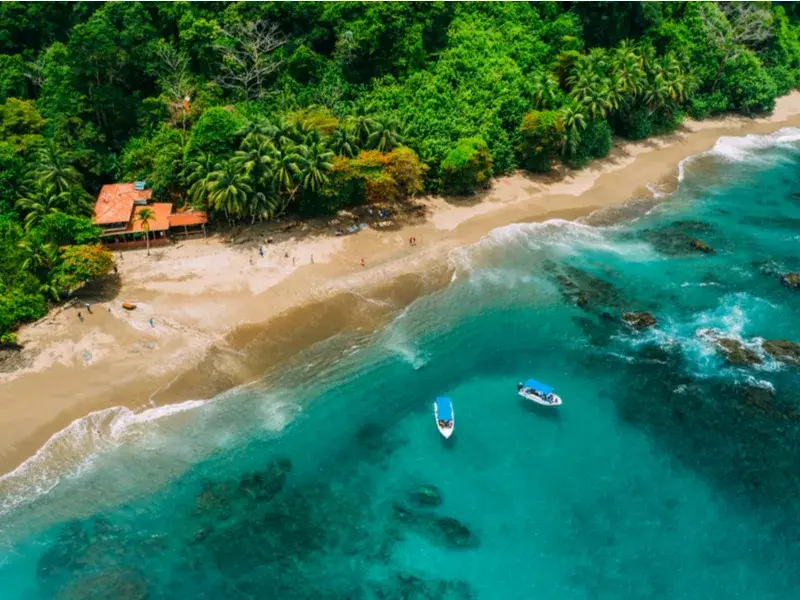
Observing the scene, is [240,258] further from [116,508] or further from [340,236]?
[116,508]

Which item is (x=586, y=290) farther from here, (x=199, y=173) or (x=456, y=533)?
(x=199, y=173)

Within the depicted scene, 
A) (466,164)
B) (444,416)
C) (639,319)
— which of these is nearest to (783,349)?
(639,319)

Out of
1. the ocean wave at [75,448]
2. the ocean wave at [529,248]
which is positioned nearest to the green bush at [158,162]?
the ocean wave at [75,448]

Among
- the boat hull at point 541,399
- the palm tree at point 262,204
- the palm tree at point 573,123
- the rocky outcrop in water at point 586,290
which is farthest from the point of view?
the palm tree at point 573,123

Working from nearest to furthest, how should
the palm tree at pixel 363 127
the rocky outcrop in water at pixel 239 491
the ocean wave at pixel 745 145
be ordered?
1. the rocky outcrop in water at pixel 239 491
2. the palm tree at pixel 363 127
3. the ocean wave at pixel 745 145

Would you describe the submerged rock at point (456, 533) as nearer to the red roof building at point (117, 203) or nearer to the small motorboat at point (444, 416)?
the small motorboat at point (444, 416)

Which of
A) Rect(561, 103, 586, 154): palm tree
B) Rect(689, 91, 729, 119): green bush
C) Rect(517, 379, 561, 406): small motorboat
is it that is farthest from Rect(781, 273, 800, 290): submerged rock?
Rect(689, 91, 729, 119): green bush

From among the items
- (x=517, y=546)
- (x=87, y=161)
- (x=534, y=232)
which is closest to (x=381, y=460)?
(x=517, y=546)

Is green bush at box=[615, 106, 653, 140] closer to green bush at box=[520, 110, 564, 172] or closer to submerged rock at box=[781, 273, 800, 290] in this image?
green bush at box=[520, 110, 564, 172]
